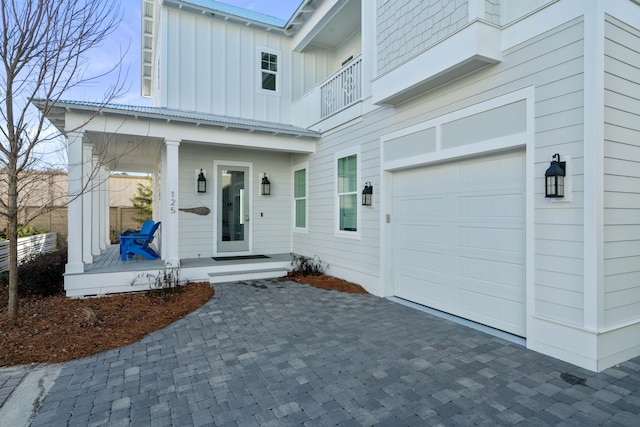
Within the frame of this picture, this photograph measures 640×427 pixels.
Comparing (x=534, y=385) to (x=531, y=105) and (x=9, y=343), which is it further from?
(x=9, y=343)

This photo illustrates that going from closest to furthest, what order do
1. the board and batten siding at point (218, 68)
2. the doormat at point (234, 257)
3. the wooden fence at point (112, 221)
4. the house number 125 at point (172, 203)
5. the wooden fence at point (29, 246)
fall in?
the house number 125 at point (172, 203) → the wooden fence at point (29, 246) → the doormat at point (234, 257) → the board and batten siding at point (218, 68) → the wooden fence at point (112, 221)

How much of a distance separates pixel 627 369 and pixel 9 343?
20.8ft

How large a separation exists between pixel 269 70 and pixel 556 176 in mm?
7853

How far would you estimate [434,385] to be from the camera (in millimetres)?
2990

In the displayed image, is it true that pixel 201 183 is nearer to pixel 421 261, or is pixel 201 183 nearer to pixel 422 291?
pixel 421 261

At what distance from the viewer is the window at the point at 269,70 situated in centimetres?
935

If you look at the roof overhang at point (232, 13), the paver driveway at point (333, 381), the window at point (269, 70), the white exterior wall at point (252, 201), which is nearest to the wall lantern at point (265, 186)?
the white exterior wall at point (252, 201)

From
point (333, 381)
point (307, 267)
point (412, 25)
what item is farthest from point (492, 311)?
point (307, 267)

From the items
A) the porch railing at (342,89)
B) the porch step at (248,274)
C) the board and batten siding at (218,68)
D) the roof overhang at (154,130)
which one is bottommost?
the porch step at (248,274)

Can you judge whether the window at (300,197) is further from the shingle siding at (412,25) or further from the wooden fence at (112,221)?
the wooden fence at (112,221)

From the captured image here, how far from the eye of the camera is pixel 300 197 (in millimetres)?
9125

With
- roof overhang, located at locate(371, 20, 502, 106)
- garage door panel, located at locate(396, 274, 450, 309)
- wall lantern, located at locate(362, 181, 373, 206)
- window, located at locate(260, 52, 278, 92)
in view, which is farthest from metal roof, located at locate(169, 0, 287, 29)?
garage door panel, located at locate(396, 274, 450, 309)

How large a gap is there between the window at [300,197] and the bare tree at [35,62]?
4994 mm

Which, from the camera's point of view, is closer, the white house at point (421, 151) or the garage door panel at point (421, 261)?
the white house at point (421, 151)
